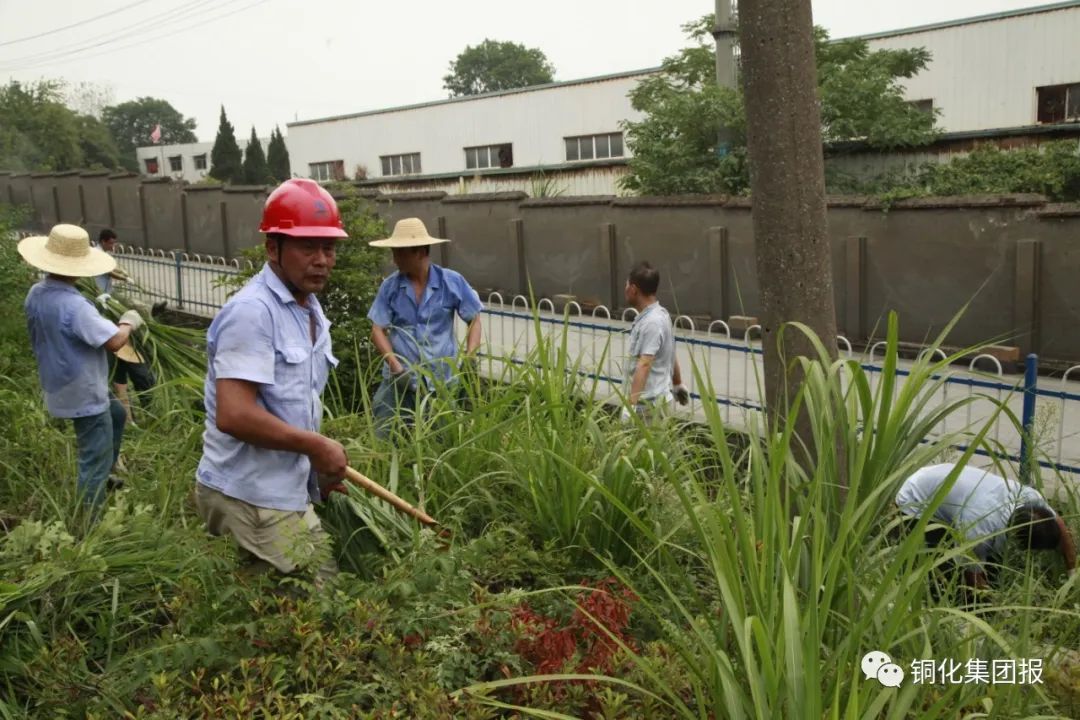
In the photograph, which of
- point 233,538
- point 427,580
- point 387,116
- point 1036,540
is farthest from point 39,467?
point 387,116

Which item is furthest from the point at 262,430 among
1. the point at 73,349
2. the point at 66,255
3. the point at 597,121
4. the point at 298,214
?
the point at 597,121

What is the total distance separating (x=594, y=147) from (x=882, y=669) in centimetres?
2777

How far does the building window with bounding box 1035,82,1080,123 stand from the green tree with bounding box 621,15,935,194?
5798 millimetres

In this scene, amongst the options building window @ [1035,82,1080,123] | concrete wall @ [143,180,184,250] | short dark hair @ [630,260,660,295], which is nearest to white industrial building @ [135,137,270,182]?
concrete wall @ [143,180,184,250]

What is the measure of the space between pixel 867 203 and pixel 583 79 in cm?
1716

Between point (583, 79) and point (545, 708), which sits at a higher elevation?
point (583, 79)

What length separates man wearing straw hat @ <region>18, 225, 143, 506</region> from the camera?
18.3ft

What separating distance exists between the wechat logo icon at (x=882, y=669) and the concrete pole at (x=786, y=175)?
1.24 metres

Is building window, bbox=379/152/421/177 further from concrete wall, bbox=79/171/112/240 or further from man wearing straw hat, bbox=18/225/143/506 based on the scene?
man wearing straw hat, bbox=18/225/143/506

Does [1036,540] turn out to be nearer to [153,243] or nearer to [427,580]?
[427,580]

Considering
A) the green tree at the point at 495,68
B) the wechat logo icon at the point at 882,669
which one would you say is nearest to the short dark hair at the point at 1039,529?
the wechat logo icon at the point at 882,669

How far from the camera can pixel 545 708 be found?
2500 millimetres

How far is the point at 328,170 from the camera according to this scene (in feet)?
121

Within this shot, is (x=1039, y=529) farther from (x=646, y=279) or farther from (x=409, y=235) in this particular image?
(x=409, y=235)
